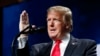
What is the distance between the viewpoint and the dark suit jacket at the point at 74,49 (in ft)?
6.56

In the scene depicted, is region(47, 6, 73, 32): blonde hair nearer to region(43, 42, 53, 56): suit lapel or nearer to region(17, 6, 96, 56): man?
region(17, 6, 96, 56): man

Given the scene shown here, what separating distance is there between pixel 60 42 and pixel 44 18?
27cm

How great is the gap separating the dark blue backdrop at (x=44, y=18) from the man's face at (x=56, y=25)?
84 mm

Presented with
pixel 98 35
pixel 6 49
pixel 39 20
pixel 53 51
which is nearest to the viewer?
pixel 98 35

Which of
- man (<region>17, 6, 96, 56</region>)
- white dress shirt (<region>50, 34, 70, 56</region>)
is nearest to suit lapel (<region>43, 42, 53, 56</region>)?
man (<region>17, 6, 96, 56</region>)

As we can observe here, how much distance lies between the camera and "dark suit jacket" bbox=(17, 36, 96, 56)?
2000mm

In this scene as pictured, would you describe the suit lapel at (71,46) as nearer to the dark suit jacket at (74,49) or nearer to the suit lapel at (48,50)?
the dark suit jacket at (74,49)

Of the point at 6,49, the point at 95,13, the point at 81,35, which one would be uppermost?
the point at 95,13

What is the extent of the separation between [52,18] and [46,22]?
94 millimetres

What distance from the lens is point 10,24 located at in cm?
251

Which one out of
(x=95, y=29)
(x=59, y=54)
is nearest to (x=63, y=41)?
(x=59, y=54)

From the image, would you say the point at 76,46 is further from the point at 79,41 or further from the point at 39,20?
the point at 39,20

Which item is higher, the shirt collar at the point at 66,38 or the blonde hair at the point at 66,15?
the blonde hair at the point at 66,15

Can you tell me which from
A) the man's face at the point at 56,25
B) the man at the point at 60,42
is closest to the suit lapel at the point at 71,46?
the man at the point at 60,42
